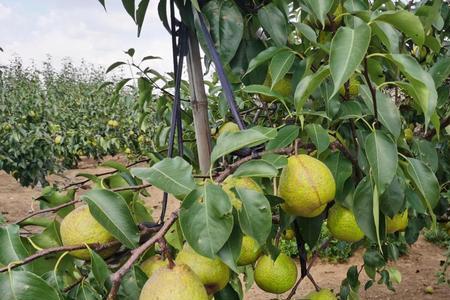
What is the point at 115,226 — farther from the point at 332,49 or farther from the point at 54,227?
the point at 332,49

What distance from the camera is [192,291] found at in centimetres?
63

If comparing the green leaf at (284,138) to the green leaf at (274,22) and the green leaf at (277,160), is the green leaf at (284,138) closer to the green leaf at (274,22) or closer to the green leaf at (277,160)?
the green leaf at (277,160)

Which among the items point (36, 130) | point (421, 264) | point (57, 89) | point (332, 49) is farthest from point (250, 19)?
point (57, 89)

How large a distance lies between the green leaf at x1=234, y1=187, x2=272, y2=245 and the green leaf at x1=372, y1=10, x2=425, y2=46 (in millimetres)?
387

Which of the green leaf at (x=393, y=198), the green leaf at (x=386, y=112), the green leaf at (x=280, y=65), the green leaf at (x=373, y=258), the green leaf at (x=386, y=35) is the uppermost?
the green leaf at (x=386, y=35)

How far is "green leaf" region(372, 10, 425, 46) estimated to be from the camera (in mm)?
816

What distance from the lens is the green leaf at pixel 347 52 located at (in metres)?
0.71

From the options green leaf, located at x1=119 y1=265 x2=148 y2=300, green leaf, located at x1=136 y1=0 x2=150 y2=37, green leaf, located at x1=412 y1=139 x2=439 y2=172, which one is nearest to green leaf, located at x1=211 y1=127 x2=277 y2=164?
green leaf, located at x1=119 y1=265 x2=148 y2=300

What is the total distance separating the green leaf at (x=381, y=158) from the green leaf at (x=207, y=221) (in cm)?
29

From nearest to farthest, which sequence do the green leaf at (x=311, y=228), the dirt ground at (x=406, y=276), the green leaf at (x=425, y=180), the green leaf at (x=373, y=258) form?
1. the green leaf at (x=425, y=180)
2. the green leaf at (x=311, y=228)
3. the green leaf at (x=373, y=258)
4. the dirt ground at (x=406, y=276)

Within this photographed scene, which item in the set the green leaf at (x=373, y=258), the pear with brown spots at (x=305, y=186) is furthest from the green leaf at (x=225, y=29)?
the green leaf at (x=373, y=258)

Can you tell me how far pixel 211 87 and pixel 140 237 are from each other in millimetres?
1641

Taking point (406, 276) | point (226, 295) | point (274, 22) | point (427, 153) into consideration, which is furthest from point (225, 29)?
point (406, 276)

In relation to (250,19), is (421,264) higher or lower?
lower
